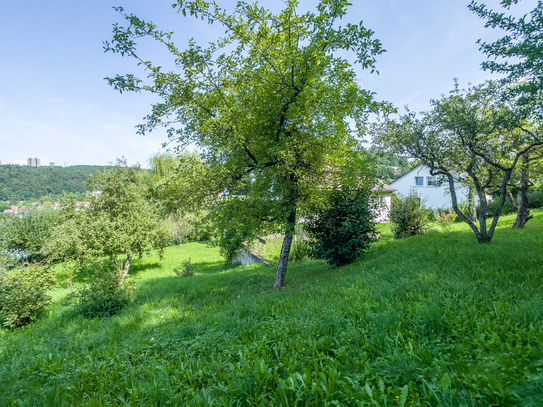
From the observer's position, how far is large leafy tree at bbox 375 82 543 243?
700 cm

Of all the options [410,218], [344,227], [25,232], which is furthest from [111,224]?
[25,232]

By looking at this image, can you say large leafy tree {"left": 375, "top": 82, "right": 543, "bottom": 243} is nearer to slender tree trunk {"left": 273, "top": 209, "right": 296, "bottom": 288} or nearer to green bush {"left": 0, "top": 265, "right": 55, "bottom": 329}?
slender tree trunk {"left": 273, "top": 209, "right": 296, "bottom": 288}

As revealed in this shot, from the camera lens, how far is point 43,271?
8594 mm

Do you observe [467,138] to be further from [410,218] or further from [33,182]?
[33,182]

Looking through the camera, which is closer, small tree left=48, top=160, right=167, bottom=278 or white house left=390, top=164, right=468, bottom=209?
small tree left=48, top=160, right=167, bottom=278

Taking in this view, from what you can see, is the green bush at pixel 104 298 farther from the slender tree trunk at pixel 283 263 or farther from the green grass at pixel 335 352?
the slender tree trunk at pixel 283 263

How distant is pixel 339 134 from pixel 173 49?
16.2ft

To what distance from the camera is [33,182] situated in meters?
75.2

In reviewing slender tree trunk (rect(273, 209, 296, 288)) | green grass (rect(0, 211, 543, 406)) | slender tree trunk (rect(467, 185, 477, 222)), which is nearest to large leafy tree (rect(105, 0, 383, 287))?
slender tree trunk (rect(273, 209, 296, 288))

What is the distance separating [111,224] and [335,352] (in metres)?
14.2

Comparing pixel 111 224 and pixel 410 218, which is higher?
pixel 410 218

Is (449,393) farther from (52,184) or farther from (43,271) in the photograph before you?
(52,184)

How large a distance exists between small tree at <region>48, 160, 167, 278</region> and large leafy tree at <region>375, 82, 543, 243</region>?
12988mm

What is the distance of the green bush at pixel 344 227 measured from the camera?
28.7 feet
